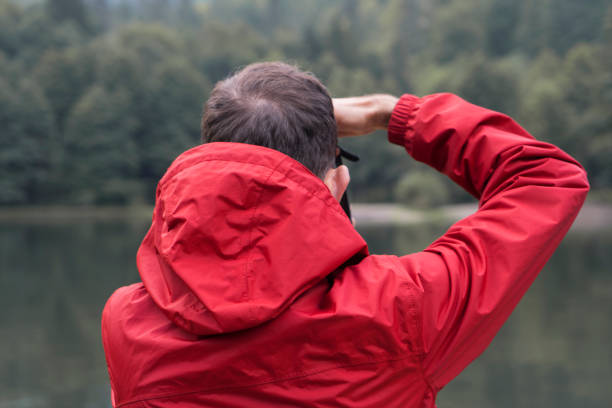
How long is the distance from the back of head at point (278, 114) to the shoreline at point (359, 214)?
79.5 ft

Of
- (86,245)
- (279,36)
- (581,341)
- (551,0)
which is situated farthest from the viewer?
(279,36)

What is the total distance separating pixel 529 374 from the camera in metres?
8.19

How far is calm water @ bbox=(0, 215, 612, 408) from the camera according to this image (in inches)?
293

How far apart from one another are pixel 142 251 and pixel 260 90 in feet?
0.88

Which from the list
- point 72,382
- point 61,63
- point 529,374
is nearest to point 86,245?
point 72,382

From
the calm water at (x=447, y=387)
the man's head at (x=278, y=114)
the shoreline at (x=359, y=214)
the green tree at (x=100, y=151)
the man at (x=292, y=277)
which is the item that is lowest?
the shoreline at (x=359, y=214)

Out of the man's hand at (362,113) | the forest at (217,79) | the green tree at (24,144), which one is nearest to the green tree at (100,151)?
the forest at (217,79)

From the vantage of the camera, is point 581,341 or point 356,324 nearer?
point 356,324

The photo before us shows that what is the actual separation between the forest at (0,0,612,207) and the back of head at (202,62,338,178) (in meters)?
27.5

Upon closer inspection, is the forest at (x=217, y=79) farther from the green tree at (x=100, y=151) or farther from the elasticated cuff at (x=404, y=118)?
the elasticated cuff at (x=404, y=118)

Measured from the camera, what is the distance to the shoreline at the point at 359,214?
25.1 metres

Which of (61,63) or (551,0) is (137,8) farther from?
(551,0)

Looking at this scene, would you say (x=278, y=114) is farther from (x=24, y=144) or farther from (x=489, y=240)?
(x=24, y=144)

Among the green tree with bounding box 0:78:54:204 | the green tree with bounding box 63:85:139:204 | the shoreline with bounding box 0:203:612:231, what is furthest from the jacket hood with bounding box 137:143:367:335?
the green tree with bounding box 0:78:54:204
